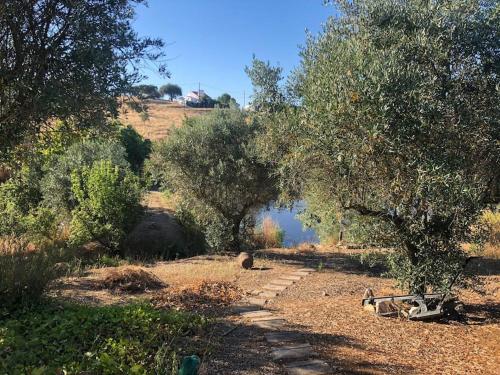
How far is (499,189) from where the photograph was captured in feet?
22.2

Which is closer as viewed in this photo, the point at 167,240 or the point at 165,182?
the point at 165,182

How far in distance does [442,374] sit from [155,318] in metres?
3.30

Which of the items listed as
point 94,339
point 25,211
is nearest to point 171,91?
point 25,211

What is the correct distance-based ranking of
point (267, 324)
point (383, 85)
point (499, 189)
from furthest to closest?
point (499, 189), point (267, 324), point (383, 85)

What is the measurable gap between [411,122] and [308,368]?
9.89ft

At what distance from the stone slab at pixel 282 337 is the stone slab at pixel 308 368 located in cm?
69

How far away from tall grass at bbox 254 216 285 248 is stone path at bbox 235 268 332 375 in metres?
8.41

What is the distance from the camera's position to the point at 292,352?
5.14 metres

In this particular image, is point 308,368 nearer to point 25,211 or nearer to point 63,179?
Answer: point 63,179

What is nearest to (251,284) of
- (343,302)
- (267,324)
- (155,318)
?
(343,302)

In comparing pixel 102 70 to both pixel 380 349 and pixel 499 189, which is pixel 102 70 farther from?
pixel 499 189

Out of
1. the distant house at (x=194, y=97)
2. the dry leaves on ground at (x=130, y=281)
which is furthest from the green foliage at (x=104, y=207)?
the distant house at (x=194, y=97)

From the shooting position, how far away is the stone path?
15.5 feet

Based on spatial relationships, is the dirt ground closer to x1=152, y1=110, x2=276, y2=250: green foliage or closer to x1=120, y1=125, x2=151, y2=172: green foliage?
x1=152, y1=110, x2=276, y2=250: green foliage
